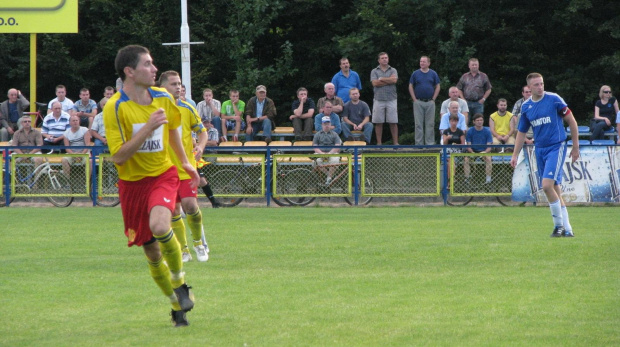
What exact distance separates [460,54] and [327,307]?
73.2 feet

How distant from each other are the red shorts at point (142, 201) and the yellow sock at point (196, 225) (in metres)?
3.58

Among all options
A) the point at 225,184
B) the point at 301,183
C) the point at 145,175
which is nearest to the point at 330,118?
the point at 301,183

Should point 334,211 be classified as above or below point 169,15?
below

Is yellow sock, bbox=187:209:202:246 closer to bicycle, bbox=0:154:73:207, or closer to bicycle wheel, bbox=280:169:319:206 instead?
bicycle wheel, bbox=280:169:319:206

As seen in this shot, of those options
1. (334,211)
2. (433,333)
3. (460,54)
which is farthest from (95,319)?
(460,54)

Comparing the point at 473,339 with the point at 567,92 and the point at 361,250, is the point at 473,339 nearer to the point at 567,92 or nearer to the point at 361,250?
the point at 361,250

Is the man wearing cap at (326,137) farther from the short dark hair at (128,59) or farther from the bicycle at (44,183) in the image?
the short dark hair at (128,59)

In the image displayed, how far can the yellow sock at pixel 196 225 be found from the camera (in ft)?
35.0

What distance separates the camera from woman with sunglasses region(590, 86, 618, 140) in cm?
2158

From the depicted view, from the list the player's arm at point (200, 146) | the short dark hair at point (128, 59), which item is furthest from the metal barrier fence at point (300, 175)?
the short dark hair at point (128, 59)

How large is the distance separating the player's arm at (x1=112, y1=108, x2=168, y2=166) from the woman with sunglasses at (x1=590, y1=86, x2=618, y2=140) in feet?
54.3

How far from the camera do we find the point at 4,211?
18609 millimetres

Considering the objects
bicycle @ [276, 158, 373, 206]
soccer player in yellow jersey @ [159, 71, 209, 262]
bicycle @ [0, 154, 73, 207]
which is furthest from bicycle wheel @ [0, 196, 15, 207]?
soccer player in yellow jersey @ [159, 71, 209, 262]

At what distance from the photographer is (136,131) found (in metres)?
6.95
